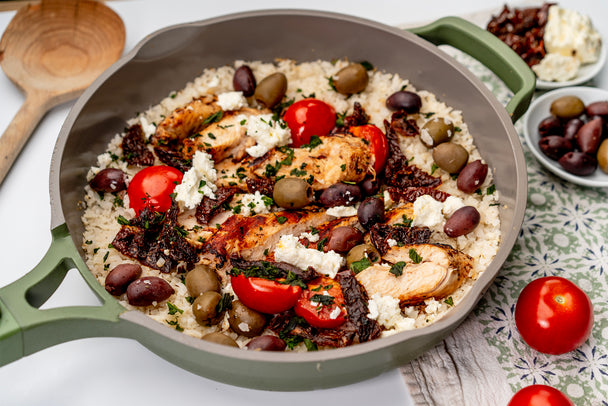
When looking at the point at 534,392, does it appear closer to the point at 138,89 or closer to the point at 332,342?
the point at 332,342

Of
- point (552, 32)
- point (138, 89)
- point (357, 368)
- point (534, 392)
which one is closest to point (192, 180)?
point (138, 89)

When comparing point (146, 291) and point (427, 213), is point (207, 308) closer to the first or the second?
point (146, 291)

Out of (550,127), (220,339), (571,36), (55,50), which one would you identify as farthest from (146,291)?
(571,36)

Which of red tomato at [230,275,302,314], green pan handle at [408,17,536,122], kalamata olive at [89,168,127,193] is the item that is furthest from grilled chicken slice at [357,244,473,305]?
kalamata olive at [89,168,127,193]

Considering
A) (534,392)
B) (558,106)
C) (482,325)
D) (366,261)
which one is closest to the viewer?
(534,392)

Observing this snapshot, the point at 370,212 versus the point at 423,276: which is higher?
the point at 370,212

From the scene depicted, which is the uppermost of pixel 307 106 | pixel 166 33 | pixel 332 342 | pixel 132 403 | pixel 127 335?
pixel 166 33

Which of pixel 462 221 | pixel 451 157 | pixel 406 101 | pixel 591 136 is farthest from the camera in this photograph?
pixel 591 136
